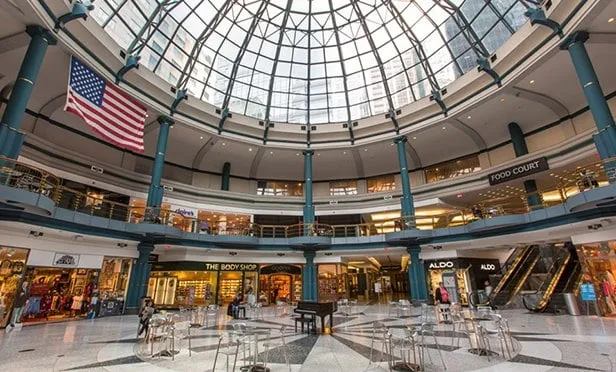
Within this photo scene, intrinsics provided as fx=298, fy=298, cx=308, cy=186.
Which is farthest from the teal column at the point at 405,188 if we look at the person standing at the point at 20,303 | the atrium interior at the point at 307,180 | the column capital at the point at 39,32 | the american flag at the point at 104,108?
the column capital at the point at 39,32

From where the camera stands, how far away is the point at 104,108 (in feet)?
54.5

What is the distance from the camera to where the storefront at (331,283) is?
25.2m

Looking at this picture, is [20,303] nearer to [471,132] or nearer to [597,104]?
[597,104]

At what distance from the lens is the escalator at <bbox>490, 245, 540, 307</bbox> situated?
20.1 meters

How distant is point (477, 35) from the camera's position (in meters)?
Answer: 20.6

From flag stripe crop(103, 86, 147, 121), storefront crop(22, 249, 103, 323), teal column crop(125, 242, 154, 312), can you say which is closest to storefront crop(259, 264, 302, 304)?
teal column crop(125, 242, 154, 312)

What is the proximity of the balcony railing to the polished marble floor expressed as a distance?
5902mm

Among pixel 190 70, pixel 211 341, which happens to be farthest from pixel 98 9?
pixel 211 341

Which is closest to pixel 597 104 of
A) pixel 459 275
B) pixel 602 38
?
pixel 602 38

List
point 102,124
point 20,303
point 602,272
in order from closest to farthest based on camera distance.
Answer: point 20,303 < point 602,272 < point 102,124

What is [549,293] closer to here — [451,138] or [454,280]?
[454,280]

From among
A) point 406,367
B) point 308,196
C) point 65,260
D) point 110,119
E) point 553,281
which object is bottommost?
point 406,367

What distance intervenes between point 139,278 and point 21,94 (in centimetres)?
1198

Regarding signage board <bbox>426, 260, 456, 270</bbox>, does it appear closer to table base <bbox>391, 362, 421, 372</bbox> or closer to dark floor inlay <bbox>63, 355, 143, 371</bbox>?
table base <bbox>391, 362, 421, 372</bbox>
